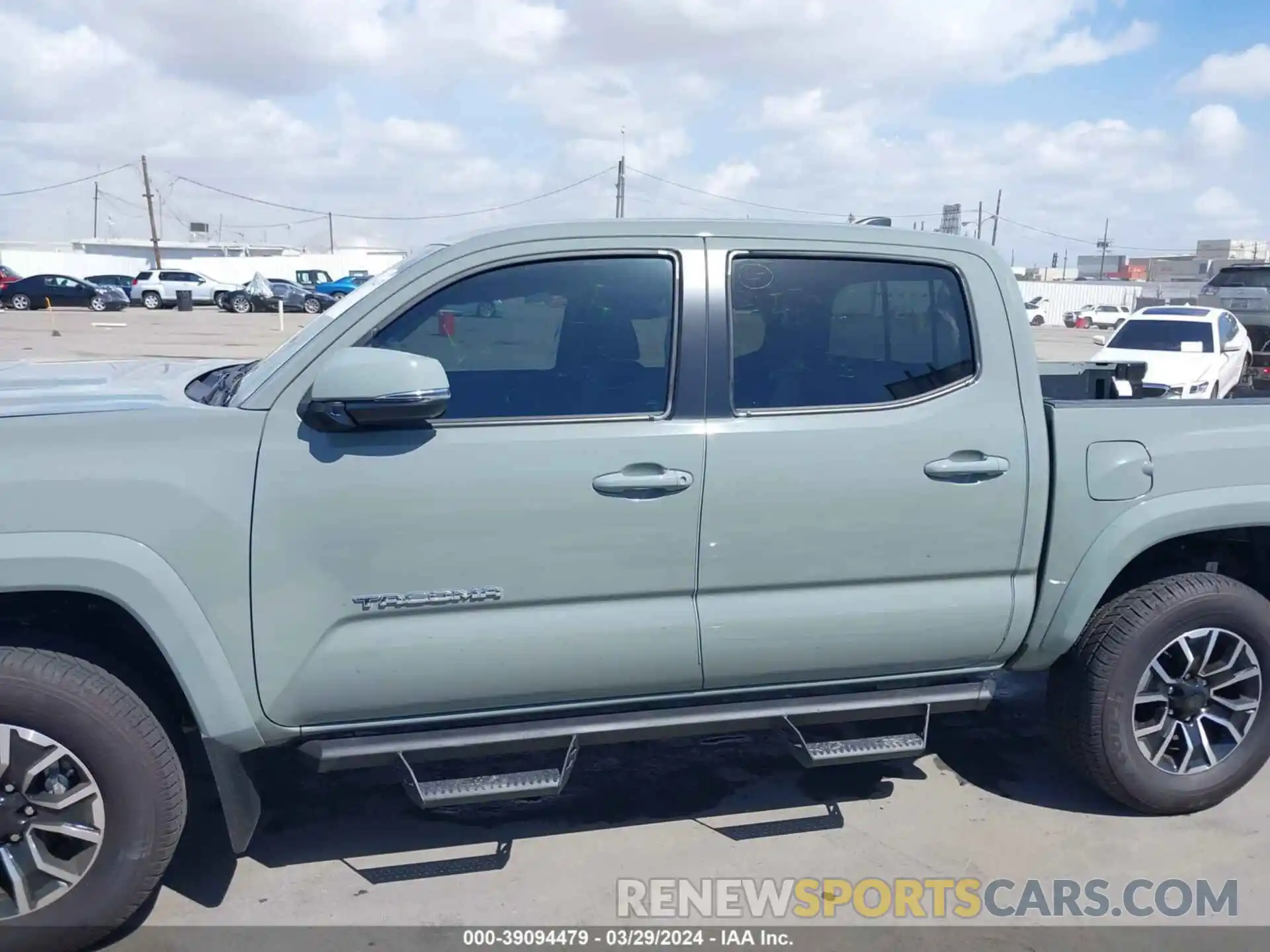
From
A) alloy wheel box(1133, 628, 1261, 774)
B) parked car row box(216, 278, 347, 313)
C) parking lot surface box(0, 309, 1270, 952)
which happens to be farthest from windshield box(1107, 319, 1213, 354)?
parked car row box(216, 278, 347, 313)

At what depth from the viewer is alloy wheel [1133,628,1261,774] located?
12.4ft

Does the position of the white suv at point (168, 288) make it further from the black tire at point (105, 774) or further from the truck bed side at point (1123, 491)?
the truck bed side at point (1123, 491)

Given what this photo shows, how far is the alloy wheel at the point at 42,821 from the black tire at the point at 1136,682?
3.05 metres

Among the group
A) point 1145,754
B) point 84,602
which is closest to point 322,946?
point 84,602

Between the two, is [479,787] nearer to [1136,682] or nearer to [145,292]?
[1136,682]

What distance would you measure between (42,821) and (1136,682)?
3355mm

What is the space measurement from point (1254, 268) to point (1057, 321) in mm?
50054

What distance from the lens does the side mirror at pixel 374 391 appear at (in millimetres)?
2832

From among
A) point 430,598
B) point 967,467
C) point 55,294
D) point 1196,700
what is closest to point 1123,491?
point 967,467

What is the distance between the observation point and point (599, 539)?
122 inches

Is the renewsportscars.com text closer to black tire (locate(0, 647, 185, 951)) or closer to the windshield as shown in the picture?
black tire (locate(0, 647, 185, 951))

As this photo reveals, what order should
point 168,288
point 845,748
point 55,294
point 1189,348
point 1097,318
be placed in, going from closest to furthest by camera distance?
point 845,748
point 1189,348
point 55,294
point 168,288
point 1097,318

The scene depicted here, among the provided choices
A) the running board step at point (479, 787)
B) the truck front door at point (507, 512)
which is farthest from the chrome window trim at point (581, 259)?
the running board step at point (479, 787)

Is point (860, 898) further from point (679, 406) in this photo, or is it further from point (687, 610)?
point (679, 406)
